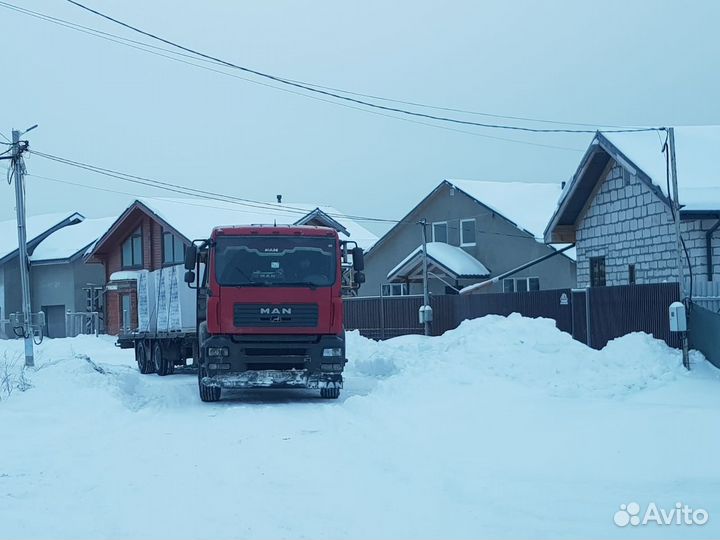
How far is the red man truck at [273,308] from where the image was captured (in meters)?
17.6

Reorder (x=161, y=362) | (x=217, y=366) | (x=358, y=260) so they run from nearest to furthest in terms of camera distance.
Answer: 1. (x=217, y=366)
2. (x=358, y=260)
3. (x=161, y=362)

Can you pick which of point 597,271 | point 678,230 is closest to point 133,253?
point 597,271

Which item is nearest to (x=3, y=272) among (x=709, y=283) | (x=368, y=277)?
(x=368, y=277)

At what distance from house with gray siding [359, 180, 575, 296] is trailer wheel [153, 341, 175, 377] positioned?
16495 millimetres

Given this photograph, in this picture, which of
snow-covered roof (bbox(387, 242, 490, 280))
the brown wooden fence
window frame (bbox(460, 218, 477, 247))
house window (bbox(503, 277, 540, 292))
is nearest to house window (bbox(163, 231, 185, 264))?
snow-covered roof (bbox(387, 242, 490, 280))

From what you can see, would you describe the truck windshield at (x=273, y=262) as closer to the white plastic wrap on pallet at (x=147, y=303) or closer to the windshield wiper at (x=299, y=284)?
the windshield wiper at (x=299, y=284)

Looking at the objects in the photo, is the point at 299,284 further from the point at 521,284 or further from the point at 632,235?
the point at 521,284

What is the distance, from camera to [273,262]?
17.9 meters

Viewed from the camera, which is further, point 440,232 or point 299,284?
point 440,232

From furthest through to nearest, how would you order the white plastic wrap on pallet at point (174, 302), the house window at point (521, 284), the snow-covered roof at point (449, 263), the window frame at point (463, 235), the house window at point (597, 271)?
the window frame at point (463, 235)
the snow-covered roof at point (449, 263)
the house window at point (521, 284)
the house window at point (597, 271)
the white plastic wrap on pallet at point (174, 302)

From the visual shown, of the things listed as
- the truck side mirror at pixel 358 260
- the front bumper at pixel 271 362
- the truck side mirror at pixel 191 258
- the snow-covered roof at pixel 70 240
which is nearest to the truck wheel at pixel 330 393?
the front bumper at pixel 271 362

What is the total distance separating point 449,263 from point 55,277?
2808cm

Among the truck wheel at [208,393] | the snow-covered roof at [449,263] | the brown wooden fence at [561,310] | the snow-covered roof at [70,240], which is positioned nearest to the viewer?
the truck wheel at [208,393]

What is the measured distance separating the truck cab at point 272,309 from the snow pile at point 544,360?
2449 millimetres
